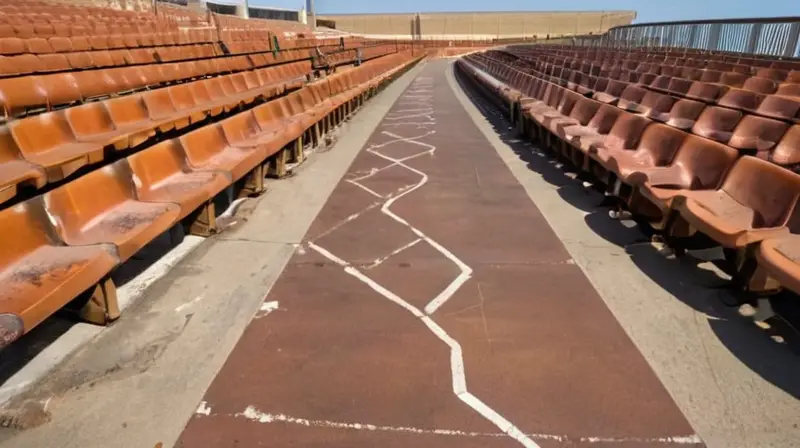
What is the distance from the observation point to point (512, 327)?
10.2ft

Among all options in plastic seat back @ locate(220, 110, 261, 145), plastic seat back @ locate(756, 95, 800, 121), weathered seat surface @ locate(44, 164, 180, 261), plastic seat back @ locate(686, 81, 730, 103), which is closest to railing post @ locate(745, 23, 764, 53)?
plastic seat back @ locate(686, 81, 730, 103)

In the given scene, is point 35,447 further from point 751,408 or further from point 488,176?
point 488,176

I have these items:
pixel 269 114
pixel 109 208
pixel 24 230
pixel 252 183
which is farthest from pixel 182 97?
pixel 24 230

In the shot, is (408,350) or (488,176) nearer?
(408,350)

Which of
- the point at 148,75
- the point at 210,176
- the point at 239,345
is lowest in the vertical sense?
the point at 239,345

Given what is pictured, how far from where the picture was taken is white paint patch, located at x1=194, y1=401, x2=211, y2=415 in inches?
94.3

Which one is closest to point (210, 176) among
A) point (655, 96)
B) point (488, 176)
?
point (488, 176)

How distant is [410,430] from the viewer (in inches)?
90.3

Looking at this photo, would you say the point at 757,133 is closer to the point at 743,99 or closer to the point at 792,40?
the point at 743,99

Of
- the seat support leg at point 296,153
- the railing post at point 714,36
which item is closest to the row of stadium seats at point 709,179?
the seat support leg at point 296,153

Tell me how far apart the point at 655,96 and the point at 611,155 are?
3291mm

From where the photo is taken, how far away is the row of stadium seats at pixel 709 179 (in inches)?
123

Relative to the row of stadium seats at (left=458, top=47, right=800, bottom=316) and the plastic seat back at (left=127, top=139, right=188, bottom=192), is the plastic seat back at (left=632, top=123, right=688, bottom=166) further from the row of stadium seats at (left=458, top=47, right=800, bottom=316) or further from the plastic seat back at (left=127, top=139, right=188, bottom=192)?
the plastic seat back at (left=127, top=139, right=188, bottom=192)

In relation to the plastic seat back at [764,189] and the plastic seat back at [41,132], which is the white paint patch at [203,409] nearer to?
the plastic seat back at [41,132]
